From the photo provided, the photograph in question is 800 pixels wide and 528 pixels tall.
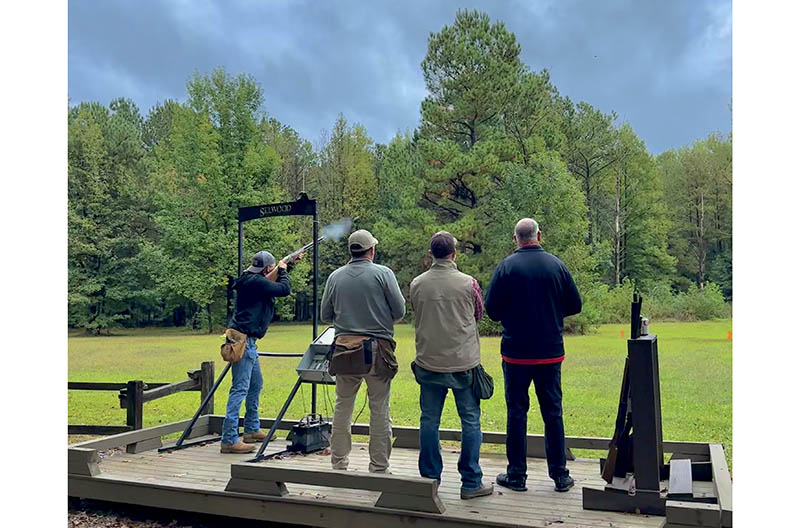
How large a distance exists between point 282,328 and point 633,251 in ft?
41.4

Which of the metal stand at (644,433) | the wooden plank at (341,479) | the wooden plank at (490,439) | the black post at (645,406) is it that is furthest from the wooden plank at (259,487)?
the black post at (645,406)

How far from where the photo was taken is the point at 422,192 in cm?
2091

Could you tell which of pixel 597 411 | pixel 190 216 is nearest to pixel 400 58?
pixel 190 216

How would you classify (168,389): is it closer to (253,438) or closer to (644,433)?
(253,438)

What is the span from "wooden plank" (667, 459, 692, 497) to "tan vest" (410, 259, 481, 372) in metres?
1.23

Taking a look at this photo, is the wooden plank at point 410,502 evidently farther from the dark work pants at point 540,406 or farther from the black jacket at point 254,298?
the black jacket at point 254,298

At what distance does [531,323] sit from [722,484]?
135 centimetres

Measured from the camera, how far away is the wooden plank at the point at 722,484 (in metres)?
3.47

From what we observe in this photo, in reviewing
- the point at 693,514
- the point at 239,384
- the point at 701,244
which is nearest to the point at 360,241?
the point at 239,384

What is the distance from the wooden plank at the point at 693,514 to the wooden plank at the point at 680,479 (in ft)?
1.20

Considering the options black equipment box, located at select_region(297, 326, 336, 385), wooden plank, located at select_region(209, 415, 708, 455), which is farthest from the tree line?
black equipment box, located at select_region(297, 326, 336, 385)

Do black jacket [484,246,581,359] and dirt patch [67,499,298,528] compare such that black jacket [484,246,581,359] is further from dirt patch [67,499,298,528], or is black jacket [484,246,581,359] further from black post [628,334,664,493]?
dirt patch [67,499,298,528]

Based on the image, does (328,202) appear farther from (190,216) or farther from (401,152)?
(190,216)

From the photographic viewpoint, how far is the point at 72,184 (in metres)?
26.1
